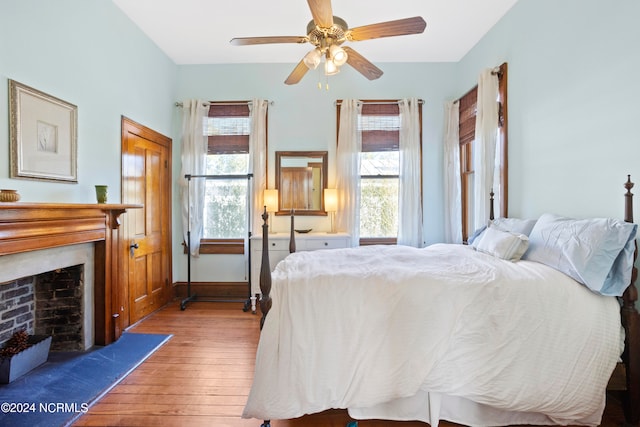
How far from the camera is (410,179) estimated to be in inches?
155

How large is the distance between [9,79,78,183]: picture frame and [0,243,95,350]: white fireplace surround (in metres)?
0.55

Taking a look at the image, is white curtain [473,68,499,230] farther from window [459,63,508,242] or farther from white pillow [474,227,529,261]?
white pillow [474,227,529,261]

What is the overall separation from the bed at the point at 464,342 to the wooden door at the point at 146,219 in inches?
92.4

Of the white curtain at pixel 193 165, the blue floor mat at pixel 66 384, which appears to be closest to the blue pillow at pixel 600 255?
the blue floor mat at pixel 66 384

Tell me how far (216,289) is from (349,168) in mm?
2529

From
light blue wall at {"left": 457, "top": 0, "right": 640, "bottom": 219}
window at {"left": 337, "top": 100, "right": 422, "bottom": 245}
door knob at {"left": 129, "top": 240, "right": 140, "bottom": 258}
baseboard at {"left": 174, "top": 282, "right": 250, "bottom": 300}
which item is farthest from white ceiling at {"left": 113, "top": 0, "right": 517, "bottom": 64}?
baseboard at {"left": 174, "top": 282, "right": 250, "bottom": 300}

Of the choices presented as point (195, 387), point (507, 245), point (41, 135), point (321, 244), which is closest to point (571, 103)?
point (507, 245)

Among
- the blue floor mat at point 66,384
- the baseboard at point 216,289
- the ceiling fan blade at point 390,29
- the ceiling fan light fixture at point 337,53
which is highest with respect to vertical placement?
the ceiling fan blade at point 390,29

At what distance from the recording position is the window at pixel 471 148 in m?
2.96

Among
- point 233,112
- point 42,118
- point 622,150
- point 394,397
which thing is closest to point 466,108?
point 622,150

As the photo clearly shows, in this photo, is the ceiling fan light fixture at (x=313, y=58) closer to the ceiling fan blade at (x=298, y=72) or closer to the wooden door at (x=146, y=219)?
the ceiling fan blade at (x=298, y=72)

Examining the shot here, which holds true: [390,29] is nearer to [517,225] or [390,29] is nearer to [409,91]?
[517,225]

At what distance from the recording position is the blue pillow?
1.57m

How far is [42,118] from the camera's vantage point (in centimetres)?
216
